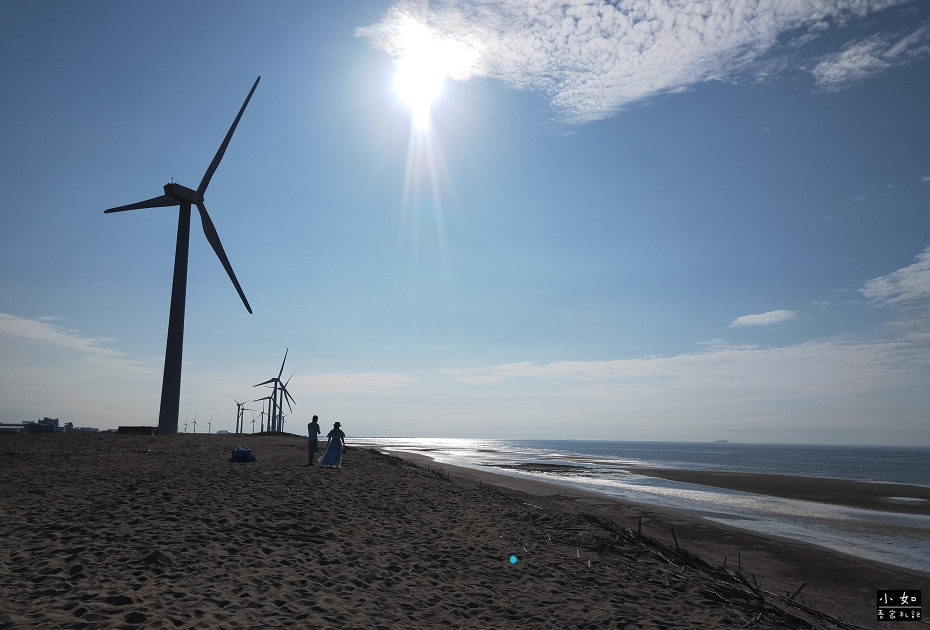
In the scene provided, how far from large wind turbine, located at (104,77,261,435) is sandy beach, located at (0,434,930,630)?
1627 centimetres

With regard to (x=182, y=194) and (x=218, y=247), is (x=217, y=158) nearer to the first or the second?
(x=182, y=194)

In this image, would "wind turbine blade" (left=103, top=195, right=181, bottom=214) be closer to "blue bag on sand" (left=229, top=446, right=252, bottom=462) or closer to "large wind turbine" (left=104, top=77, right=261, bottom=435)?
"large wind turbine" (left=104, top=77, right=261, bottom=435)

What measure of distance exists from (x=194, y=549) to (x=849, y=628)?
12.3m

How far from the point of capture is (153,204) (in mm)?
37219

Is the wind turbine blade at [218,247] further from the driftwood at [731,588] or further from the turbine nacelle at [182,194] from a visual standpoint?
the driftwood at [731,588]

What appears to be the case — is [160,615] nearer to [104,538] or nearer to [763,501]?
[104,538]

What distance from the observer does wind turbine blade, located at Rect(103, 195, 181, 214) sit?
36000 millimetres

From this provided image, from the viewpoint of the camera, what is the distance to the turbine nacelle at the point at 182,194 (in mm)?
36594

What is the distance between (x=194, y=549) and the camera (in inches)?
372

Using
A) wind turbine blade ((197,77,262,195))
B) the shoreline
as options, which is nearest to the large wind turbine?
wind turbine blade ((197,77,262,195))

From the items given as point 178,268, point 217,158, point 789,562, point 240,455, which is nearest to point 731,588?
point 789,562

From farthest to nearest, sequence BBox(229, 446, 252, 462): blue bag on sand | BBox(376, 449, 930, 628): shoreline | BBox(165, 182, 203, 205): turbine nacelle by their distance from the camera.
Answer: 1. BBox(165, 182, 203, 205): turbine nacelle
2. BBox(229, 446, 252, 462): blue bag on sand
3. BBox(376, 449, 930, 628): shoreline

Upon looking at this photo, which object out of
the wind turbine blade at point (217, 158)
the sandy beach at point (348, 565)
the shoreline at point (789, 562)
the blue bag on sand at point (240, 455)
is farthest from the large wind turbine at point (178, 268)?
the shoreline at point (789, 562)

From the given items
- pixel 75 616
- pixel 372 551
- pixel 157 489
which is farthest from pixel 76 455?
pixel 75 616
